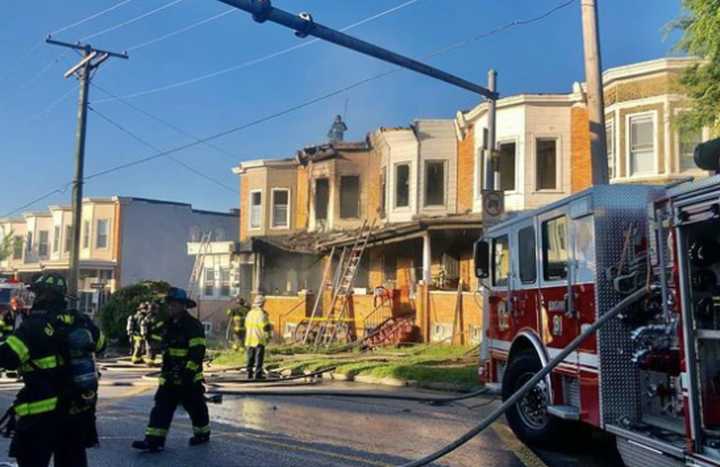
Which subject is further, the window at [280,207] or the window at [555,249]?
the window at [280,207]

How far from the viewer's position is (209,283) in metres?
35.0

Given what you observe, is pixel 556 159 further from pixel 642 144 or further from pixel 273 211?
pixel 273 211

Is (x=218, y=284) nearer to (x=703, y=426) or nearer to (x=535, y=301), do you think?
(x=535, y=301)

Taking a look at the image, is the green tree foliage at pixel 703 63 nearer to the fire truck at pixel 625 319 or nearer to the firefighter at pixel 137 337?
the fire truck at pixel 625 319

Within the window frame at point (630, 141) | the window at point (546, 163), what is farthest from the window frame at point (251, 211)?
the window frame at point (630, 141)

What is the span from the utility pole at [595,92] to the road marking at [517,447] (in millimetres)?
4051

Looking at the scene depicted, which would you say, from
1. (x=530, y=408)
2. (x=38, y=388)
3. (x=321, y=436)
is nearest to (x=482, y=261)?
(x=530, y=408)

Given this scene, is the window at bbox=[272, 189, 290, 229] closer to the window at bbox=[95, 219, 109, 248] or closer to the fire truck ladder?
the fire truck ladder

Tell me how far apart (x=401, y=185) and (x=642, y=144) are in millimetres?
8710

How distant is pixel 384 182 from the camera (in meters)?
26.0

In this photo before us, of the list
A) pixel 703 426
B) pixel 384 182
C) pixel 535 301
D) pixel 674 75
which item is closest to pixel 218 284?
pixel 384 182

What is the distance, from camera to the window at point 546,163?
2147 centimetres

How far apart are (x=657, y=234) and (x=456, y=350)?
12.6 m

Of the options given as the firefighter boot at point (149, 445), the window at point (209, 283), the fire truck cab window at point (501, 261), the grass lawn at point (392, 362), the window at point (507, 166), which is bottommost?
the firefighter boot at point (149, 445)
